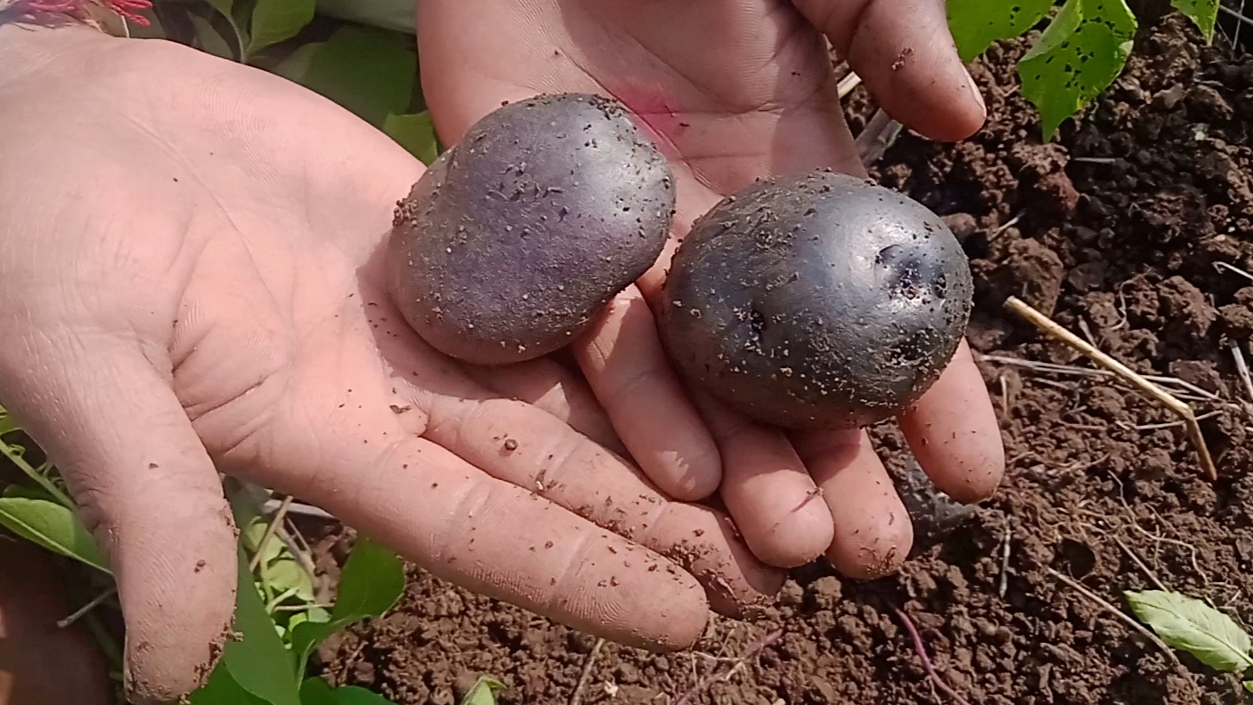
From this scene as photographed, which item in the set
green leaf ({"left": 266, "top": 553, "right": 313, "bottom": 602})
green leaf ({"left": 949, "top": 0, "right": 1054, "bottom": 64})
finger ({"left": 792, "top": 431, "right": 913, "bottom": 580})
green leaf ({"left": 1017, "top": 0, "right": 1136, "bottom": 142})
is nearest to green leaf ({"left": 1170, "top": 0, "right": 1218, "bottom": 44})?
green leaf ({"left": 1017, "top": 0, "right": 1136, "bottom": 142})

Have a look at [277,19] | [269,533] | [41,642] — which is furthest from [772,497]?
[277,19]

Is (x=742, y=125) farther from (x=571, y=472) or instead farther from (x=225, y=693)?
(x=225, y=693)

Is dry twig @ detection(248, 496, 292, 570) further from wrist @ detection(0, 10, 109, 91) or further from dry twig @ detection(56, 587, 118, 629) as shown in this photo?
wrist @ detection(0, 10, 109, 91)

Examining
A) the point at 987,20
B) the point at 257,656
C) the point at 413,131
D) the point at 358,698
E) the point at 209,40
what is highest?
the point at 987,20

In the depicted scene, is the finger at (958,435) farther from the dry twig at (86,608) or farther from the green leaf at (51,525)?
the dry twig at (86,608)

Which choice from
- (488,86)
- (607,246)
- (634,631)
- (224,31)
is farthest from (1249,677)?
(224,31)

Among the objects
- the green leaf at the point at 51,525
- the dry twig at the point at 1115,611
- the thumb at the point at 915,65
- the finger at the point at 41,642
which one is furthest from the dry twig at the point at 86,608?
the dry twig at the point at 1115,611
